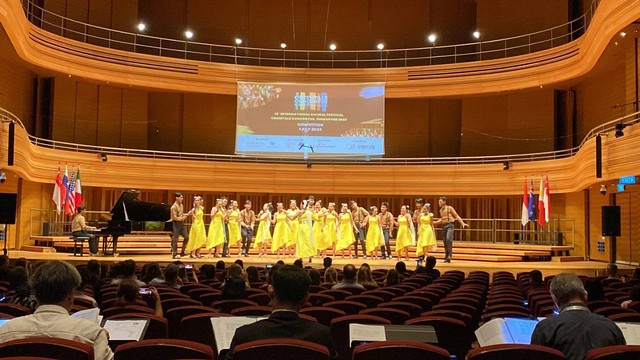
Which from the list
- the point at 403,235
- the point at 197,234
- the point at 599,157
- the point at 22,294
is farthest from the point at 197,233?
the point at 22,294

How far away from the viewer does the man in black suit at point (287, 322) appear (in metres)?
3.22

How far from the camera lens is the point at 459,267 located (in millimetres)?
16125

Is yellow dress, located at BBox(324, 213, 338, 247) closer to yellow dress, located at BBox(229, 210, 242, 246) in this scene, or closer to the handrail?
yellow dress, located at BBox(229, 210, 242, 246)

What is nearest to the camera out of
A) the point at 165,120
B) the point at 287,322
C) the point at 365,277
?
the point at 287,322

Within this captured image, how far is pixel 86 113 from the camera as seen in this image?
24.6 m

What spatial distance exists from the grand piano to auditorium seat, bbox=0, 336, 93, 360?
1304 centimetres

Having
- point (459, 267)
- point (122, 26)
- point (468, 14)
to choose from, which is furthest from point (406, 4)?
point (459, 267)

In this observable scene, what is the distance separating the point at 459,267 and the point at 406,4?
14.9 meters

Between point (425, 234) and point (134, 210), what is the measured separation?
7581mm

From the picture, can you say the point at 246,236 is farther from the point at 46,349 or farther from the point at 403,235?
the point at 46,349

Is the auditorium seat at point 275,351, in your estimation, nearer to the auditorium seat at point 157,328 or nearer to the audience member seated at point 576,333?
the audience member seated at point 576,333

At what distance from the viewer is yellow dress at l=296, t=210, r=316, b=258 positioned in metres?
17.9

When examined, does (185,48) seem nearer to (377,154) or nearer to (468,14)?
(377,154)

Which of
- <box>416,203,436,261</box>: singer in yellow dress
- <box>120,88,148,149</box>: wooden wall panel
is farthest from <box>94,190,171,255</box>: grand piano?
<box>120,88,148,149</box>: wooden wall panel
